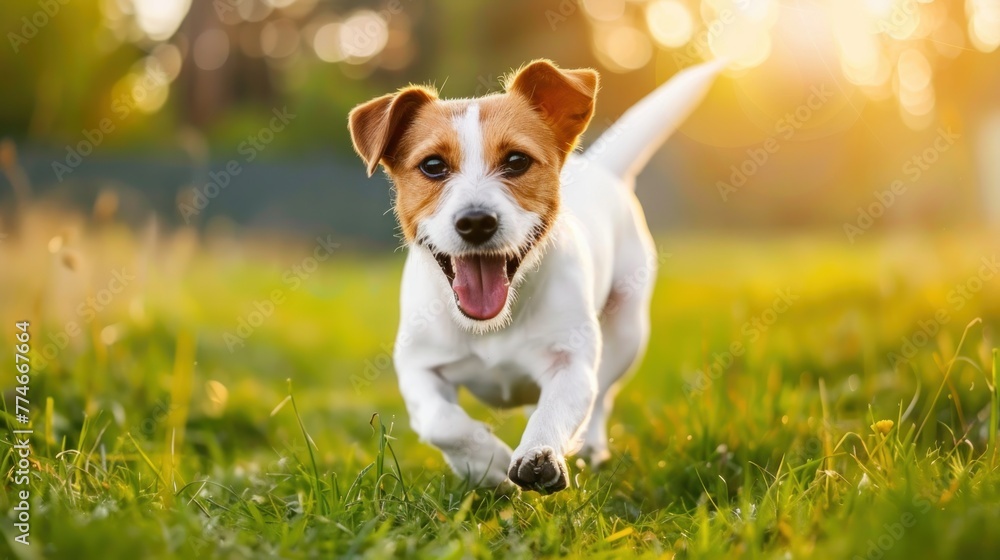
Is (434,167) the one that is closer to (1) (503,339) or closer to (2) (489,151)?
(2) (489,151)

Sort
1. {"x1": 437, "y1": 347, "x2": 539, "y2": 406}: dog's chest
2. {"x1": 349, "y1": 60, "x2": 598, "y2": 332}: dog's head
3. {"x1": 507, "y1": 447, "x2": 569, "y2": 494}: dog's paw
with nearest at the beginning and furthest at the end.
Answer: {"x1": 507, "y1": 447, "x2": 569, "y2": 494}: dog's paw → {"x1": 349, "y1": 60, "x2": 598, "y2": 332}: dog's head → {"x1": 437, "y1": 347, "x2": 539, "y2": 406}: dog's chest

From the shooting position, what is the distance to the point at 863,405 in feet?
14.5

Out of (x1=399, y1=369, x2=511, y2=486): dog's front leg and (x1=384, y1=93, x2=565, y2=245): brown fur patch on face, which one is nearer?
(x1=399, y1=369, x2=511, y2=486): dog's front leg

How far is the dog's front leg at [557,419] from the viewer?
280 cm

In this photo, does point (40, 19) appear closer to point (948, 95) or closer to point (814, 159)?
point (948, 95)

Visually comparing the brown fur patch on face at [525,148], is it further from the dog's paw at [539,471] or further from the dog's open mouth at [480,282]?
the dog's paw at [539,471]

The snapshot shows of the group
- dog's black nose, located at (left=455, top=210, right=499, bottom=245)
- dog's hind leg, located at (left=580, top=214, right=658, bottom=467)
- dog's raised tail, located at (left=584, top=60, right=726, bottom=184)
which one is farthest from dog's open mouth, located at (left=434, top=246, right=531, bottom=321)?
dog's raised tail, located at (left=584, top=60, right=726, bottom=184)

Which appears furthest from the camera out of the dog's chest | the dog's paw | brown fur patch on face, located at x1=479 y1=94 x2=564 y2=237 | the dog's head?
the dog's chest

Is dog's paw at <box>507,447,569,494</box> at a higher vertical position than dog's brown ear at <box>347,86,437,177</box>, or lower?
lower

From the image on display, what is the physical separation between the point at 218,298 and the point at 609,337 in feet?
20.1

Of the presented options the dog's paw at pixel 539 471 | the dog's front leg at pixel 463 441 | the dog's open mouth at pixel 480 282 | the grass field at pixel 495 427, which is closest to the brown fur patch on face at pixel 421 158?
the dog's open mouth at pixel 480 282

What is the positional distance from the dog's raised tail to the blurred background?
301 cm

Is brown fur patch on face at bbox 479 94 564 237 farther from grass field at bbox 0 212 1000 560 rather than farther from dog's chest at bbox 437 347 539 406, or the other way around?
grass field at bbox 0 212 1000 560

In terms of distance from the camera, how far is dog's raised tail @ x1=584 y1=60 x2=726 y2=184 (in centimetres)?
495
